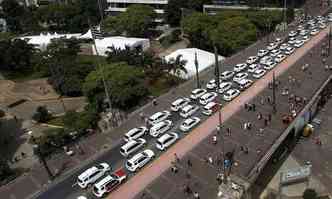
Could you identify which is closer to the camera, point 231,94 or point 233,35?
point 231,94

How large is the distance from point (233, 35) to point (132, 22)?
44201 mm

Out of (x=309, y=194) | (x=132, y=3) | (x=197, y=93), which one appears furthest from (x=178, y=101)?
(x=132, y=3)

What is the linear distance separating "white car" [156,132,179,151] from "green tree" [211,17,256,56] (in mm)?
47437

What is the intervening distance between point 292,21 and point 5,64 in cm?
9673

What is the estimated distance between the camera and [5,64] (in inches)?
4139

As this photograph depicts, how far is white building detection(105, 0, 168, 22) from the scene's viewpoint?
139 metres

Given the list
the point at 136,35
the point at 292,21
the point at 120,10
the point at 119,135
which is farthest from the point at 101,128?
the point at 120,10

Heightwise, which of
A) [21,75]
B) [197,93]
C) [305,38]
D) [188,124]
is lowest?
[188,124]

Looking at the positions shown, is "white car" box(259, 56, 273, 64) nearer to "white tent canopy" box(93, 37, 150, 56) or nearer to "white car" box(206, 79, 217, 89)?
"white car" box(206, 79, 217, 89)

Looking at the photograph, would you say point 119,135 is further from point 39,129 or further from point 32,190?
point 39,129

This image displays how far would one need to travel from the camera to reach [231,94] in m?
63.6

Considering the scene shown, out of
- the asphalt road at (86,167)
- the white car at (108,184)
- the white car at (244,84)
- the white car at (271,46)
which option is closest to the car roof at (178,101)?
the asphalt road at (86,167)

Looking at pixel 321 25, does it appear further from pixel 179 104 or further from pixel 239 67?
pixel 179 104

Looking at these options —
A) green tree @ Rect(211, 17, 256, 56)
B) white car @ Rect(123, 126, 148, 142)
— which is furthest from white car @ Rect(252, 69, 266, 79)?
white car @ Rect(123, 126, 148, 142)
